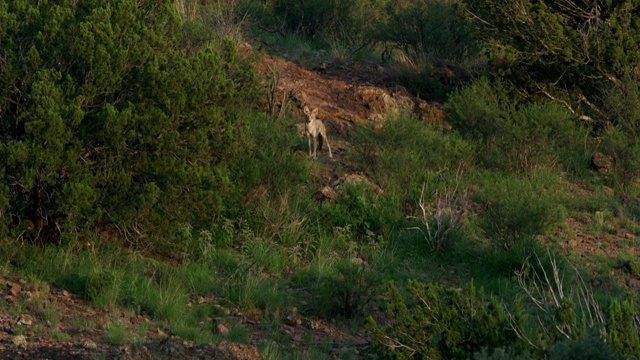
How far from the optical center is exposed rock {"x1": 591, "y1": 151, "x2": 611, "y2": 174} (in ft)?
42.7

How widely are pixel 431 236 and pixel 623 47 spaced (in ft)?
17.7

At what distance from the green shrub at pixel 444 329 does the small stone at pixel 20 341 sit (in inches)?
86.0

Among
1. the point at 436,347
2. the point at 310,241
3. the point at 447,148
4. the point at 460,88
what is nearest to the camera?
the point at 436,347

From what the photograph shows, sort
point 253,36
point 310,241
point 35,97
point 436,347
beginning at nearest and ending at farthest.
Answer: point 436,347 → point 35,97 → point 310,241 → point 253,36

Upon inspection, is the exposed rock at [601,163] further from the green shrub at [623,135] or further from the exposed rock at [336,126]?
the exposed rock at [336,126]

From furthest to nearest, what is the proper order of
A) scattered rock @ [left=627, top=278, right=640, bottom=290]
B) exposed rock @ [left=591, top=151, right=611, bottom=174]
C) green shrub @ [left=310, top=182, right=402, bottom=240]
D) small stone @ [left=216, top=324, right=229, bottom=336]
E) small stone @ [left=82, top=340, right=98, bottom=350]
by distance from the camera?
1. exposed rock @ [left=591, top=151, right=611, bottom=174]
2. green shrub @ [left=310, top=182, right=402, bottom=240]
3. scattered rock @ [left=627, top=278, right=640, bottom=290]
4. small stone @ [left=216, top=324, right=229, bottom=336]
5. small stone @ [left=82, top=340, right=98, bottom=350]

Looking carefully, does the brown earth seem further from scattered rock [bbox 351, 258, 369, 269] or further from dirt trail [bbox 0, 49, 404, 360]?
scattered rock [bbox 351, 258, 369, 269]

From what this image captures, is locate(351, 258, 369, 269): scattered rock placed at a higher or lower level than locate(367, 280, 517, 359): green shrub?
lower

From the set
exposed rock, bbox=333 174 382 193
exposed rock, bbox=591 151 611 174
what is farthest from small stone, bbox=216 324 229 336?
exposed rock, bbox=591 151 611 174

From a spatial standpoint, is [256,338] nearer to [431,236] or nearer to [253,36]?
[431,236]

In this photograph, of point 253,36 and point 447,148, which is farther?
point 253,36

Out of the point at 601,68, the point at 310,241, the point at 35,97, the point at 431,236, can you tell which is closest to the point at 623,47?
the point at 601,68

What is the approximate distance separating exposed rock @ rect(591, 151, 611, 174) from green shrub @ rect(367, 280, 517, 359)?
24.6ft

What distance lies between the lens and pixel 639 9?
14.0m
